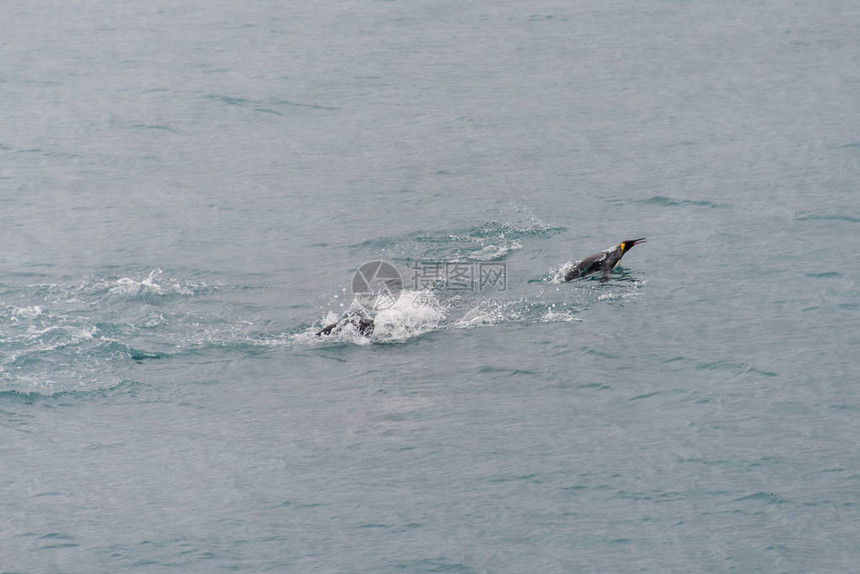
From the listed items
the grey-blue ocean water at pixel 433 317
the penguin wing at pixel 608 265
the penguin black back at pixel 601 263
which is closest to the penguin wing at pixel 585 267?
the penguin black back at pixel 601 263

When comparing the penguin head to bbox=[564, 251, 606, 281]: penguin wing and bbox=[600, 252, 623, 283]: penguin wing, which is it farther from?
bbox=[564, 251, 606, 281]: penguin wing

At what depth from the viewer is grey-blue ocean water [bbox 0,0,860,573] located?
1443cm

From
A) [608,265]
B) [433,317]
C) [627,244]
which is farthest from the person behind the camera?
[627,244]

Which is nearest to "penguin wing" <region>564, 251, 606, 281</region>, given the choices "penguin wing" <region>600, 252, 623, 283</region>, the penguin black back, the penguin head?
the penguin black back

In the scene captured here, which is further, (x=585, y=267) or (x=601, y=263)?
(x=601, y=263)

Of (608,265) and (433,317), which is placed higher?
(608,265)

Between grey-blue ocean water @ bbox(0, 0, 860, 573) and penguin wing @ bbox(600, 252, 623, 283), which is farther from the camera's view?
penguin wing @ bbox(600, 252, 623, 283)

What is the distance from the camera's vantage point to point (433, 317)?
64.5 feet

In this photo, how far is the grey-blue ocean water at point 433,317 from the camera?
1443cm

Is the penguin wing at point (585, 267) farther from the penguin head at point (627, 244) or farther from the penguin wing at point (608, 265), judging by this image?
the penguin head at point (627, 244)

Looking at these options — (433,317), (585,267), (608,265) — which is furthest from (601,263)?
(433,317)

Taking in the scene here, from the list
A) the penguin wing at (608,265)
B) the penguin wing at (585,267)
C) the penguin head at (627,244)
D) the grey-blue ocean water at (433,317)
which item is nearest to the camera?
the grey-blue ocean water at (433,317)

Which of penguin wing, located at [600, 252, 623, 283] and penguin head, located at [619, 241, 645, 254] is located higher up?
penguin head, located at [619, 241, 645, 254]

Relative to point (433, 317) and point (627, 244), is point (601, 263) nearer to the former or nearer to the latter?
point (627, 244)
